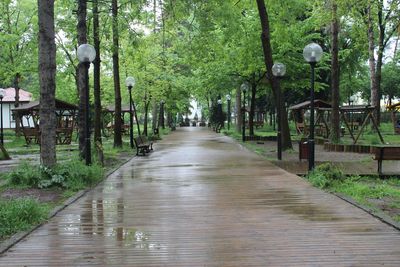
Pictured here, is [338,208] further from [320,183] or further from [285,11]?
[285,11]

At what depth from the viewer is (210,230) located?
704cm

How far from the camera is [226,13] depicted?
20156 millimetres

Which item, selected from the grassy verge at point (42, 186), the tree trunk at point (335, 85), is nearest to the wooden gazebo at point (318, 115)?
the tree trunk at point (335, 85)

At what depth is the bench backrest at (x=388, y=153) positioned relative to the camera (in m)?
12.6

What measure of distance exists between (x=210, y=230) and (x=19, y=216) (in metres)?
2.89

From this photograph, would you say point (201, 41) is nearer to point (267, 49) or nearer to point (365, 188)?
point (267, 49)

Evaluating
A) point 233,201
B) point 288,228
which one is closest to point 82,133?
point 233,201

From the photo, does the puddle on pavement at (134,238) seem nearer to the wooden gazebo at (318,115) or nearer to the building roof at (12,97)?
the wooden gazebo at (318,115)

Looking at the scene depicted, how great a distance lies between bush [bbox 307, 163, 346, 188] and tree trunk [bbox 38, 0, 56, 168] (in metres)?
6.09

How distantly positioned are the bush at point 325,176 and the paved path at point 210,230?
9.9 inches

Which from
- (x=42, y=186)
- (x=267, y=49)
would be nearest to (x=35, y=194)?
(x=42, y=186)

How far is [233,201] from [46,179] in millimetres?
4405

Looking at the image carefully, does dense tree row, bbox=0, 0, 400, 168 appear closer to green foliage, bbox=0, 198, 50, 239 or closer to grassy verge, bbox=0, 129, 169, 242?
grassy verge, bbox=0, 129, 169, 242

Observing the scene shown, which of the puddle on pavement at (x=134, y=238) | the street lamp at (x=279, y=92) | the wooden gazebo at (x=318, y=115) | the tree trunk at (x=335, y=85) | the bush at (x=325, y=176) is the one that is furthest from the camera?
the wooden gazebo at (x=318, y=115)
